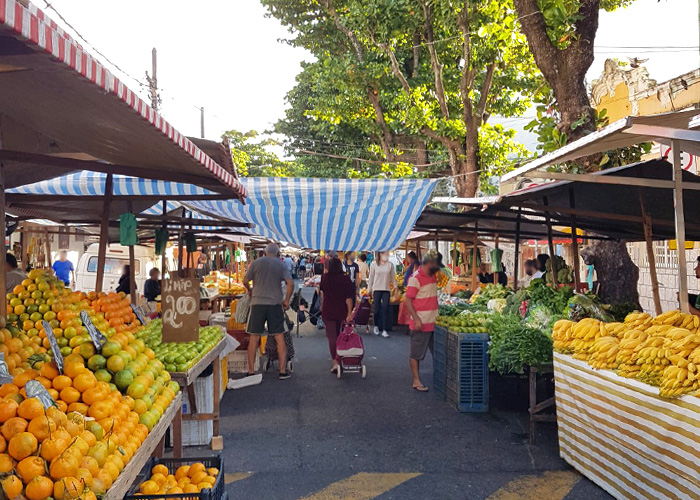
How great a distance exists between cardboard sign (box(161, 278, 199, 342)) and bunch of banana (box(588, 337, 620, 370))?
3508 mm

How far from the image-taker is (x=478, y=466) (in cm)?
528

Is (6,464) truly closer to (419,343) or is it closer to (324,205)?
(324,205)

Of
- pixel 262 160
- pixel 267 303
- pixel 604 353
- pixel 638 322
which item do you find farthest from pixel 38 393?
pixel 262 160

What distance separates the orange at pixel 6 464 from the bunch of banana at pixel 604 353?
13.3ft

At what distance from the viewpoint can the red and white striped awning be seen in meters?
1.80

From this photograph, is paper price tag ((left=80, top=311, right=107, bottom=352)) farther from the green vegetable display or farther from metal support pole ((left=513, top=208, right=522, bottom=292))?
metal support pole ((left=513, top=208, right=522, bottom=292))

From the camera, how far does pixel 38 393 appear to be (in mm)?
2537

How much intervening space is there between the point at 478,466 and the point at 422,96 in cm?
1327

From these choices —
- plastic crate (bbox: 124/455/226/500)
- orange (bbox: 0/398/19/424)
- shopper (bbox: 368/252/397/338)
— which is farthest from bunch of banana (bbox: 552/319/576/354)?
shopper (bbox: 368/252/397/338)

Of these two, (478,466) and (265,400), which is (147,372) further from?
(265,400)

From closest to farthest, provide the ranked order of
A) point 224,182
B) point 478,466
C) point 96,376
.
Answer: point 96,376 < point 224,182 < point 478,466

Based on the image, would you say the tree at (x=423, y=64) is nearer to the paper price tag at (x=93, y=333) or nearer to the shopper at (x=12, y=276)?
the shopper at (x=12, y=276)

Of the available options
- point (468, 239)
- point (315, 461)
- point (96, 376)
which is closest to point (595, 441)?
point (315, 461)

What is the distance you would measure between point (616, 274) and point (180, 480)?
7.33 m
